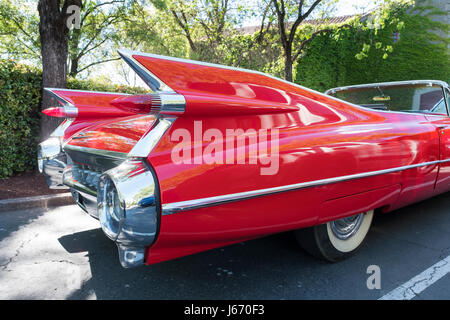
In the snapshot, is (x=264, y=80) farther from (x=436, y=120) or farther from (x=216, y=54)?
(x=216, y=54)

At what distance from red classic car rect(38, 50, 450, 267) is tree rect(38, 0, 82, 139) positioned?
3.06 meters

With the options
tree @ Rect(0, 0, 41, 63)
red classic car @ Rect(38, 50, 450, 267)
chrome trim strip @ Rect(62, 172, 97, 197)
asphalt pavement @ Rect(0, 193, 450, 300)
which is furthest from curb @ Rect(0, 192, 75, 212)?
tree @ Rect(0, 0, 41, 63)

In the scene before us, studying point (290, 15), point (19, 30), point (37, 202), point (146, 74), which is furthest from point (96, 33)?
point (146, 74)

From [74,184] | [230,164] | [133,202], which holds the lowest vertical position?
[74,184]

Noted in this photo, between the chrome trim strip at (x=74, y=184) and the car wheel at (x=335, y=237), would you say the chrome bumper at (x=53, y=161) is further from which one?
the car wheel at (x=335, y=237)

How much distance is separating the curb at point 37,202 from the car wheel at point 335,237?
3217 millimetres

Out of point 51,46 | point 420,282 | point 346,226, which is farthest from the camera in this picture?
point 51,46

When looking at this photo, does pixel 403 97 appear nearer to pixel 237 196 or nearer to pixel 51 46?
pixel 237 196

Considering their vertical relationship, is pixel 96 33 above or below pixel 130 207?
above

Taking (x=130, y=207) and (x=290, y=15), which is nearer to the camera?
(x=130, y=207)

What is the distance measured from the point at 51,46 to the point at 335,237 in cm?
522

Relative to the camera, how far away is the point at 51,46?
528cm

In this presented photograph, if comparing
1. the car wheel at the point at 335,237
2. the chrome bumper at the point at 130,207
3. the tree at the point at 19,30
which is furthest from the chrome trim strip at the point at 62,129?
the tree at the point at 19,30

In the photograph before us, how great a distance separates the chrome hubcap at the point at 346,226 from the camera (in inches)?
94.7
